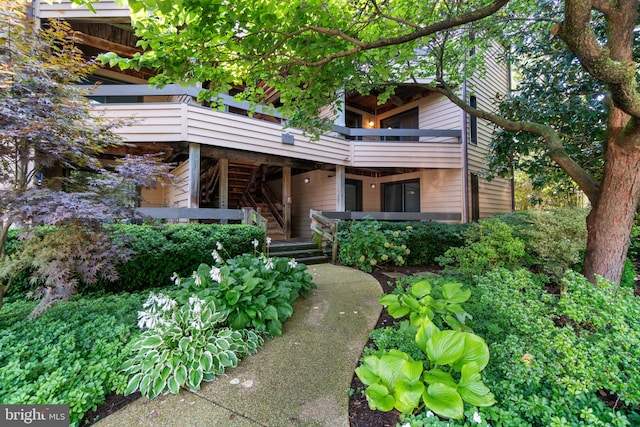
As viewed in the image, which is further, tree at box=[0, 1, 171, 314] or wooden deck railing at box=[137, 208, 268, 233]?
wooden deck railing at box=[137, 208, 268, 233]

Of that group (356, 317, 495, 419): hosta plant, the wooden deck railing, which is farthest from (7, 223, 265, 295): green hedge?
(356, 317, 495, 419): hosta plant

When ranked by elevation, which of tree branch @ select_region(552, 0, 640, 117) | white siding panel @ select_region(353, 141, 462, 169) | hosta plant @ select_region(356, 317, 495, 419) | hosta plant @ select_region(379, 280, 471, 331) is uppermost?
white siding panel @ select_region(353, 141, 462, 169)

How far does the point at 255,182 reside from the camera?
36.9 ft

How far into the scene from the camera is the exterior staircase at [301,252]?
21.4 ft

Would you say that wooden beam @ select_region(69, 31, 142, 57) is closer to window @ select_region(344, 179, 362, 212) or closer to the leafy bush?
window @ select_region(344, 179, 362, 212)

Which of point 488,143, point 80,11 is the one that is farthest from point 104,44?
point 488,143

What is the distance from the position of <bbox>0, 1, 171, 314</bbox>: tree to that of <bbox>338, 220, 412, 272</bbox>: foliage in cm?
411

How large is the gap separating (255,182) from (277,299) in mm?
8517

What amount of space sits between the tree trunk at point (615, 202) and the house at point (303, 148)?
4.64 m

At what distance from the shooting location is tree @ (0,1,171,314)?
8.98 ft

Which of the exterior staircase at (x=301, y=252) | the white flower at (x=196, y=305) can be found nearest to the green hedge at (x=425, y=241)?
the exterior staircase at (x=301, y=252)

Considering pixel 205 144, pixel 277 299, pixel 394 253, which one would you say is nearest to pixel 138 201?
pixel 277 299

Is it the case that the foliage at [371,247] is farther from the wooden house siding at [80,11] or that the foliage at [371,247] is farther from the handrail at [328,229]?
the wooden house siding at [80,11]

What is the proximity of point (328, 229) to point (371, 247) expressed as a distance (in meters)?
1.45
